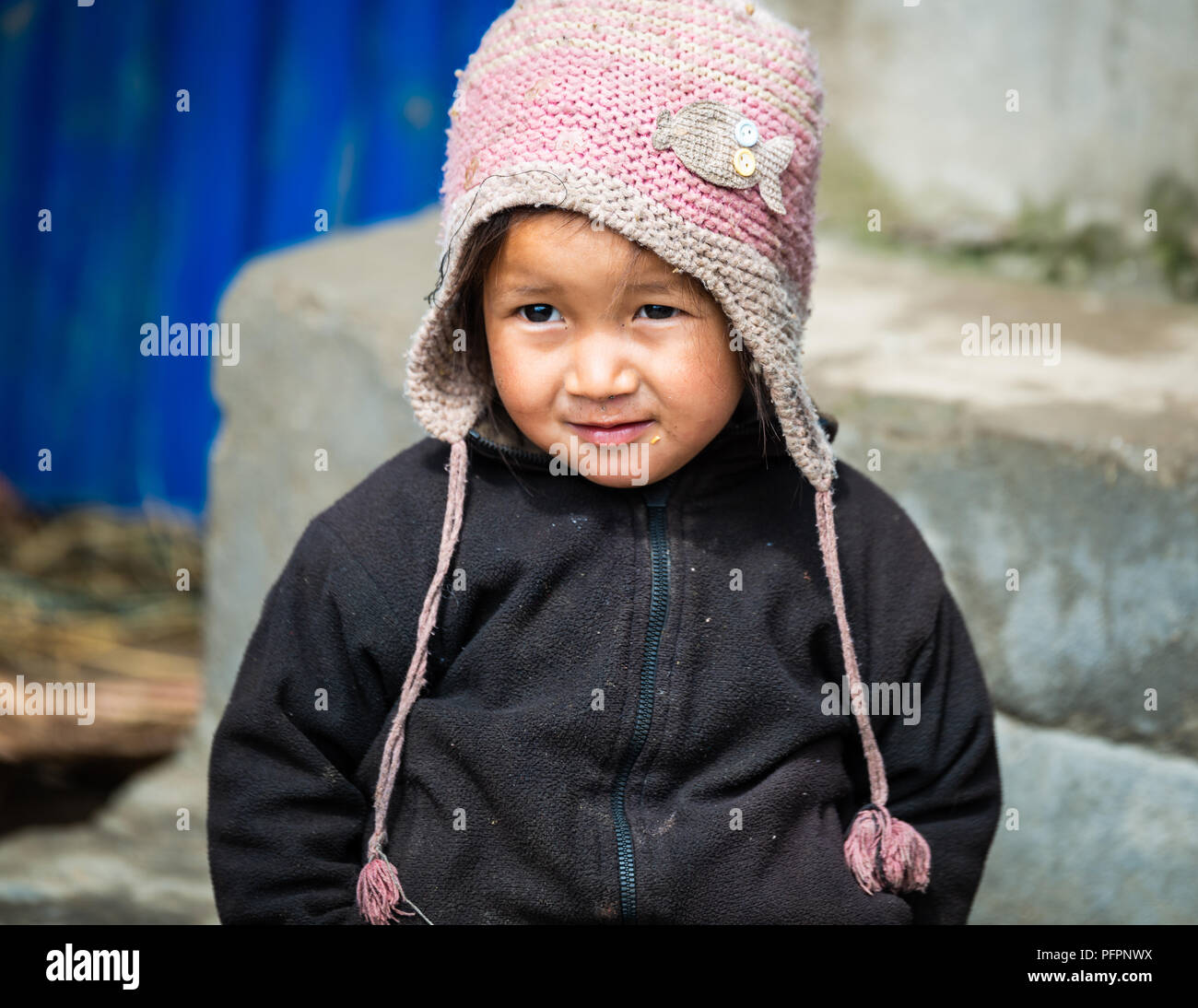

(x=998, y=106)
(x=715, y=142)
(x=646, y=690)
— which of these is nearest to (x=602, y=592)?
(x=646, y=690)

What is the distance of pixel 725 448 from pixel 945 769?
0.55 metres

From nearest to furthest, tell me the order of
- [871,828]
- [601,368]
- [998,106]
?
[601,368]
[871,828]
[998,106]

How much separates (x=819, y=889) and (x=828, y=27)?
8.46 feet

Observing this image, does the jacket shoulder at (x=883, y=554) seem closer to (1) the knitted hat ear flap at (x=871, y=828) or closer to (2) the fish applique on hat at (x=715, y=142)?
(1) the knitted hat ear flap at (x=871, y=828)

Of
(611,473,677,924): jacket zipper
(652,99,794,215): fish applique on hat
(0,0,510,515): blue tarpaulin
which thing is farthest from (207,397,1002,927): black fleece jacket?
(0,0,510,515): blue tarpaulin

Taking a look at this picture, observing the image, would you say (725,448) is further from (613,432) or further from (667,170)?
(667,170)

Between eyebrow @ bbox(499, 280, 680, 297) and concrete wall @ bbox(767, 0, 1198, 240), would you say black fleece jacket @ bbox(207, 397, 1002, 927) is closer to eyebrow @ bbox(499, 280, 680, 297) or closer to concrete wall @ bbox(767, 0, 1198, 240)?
eyebrow @ bbox(499, 280, 680, 297)

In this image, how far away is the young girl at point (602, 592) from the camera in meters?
1.78

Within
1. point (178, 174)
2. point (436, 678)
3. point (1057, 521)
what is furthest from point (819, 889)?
point (178, 174)

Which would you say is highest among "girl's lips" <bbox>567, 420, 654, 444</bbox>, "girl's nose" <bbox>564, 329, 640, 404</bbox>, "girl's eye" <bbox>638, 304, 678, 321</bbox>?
"girl's eye" <bbox>638, 304, 678, 321</bbox>

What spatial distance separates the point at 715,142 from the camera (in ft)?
5.82

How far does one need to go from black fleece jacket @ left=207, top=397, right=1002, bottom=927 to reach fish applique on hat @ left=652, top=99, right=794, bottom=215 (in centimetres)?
37

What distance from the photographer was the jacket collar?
6.47 feet
